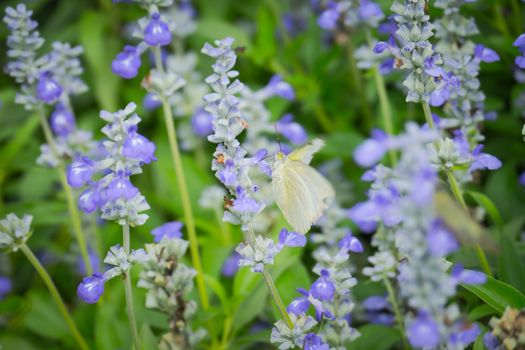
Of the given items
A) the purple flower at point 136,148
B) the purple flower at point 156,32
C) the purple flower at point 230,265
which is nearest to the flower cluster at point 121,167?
the purple flower at point 136,148

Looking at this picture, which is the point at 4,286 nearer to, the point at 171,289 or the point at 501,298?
the point at 171,289

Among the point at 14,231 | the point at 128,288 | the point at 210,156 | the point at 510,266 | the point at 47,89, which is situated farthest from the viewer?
the point at 210,156

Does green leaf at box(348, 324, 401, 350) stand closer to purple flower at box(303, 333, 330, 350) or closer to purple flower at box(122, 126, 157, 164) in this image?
purple flower at box(303, 333, 330, 350)

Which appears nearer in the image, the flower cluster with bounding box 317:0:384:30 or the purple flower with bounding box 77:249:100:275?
the flower cluster with bounding box 317:0:384:30

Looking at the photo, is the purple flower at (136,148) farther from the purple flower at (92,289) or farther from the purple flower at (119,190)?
the purple flower at (92,289)

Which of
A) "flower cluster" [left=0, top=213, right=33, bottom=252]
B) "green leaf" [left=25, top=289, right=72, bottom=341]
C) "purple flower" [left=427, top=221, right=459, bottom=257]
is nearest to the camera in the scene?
"purple flower" [left=427, top=221, right=459, bottom=257]

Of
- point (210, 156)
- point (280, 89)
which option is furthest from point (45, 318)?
point (280, 89)

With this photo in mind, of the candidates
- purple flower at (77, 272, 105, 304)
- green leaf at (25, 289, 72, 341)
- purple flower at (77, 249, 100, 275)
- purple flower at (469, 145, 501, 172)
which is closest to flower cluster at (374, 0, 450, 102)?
purple flower at (469, 145, 501, 172)
